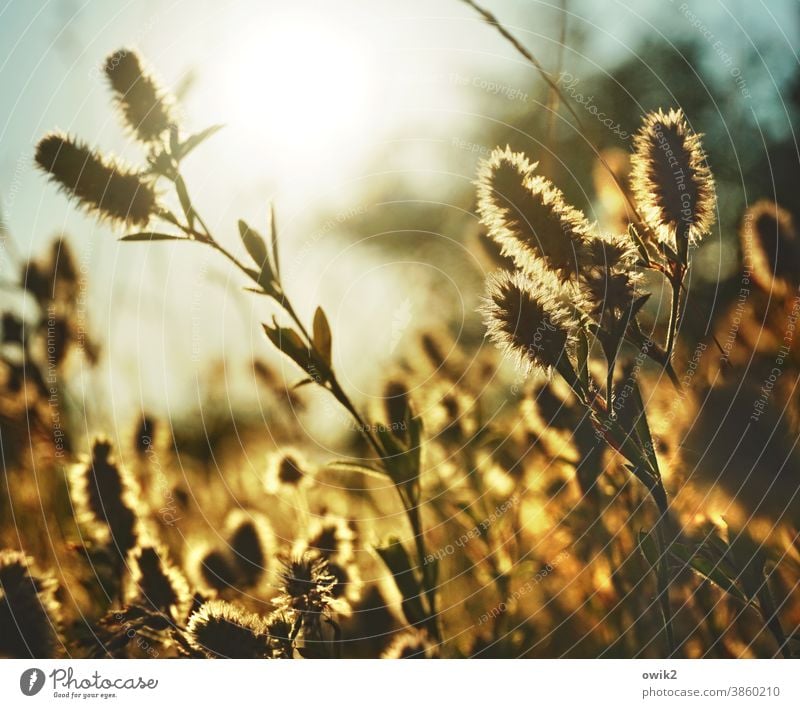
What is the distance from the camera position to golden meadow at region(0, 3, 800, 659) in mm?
636

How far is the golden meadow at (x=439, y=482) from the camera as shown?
0.64m

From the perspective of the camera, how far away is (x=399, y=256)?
69 centimetres

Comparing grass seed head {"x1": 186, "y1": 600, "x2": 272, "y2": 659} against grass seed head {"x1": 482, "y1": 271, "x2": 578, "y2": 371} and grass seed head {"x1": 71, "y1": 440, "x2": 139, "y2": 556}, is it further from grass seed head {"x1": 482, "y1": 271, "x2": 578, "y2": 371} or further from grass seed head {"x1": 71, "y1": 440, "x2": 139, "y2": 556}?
grass seed head {"x1": 482, "y1": 271, "x2": 578, "y2": 371}

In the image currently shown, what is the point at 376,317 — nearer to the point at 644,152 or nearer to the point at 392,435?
the point at 392,435

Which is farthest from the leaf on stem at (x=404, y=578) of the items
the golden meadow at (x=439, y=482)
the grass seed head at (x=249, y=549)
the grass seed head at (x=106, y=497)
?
the grass seed head at (x=106, y=497)

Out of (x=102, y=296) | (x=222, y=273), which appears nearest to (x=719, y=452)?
(x=222, y=273)

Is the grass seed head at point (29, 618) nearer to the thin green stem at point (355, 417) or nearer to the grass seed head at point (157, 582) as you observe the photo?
the grass seed head at point (157, 582)

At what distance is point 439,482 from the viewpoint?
667mm

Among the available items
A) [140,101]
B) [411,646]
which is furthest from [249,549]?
[140,101]

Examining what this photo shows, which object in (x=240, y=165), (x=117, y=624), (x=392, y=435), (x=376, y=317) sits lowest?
(x=117, y=624)

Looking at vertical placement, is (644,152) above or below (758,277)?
above

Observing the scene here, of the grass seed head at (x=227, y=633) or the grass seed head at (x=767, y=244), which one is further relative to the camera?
the grass seed head at (x=767, y=244)

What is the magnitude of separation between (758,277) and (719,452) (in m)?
0.19

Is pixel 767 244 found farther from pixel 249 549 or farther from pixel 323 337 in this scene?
pixel 249 549
